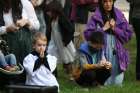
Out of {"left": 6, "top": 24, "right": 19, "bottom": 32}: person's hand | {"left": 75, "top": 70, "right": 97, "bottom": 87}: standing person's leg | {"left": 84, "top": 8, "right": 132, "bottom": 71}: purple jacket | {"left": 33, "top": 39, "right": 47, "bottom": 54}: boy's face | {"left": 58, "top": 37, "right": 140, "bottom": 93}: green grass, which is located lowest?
{"left": 58, "top": 37, "right": 140, "bottom": 93}: green grass

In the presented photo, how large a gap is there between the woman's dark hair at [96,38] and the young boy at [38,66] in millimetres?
1063

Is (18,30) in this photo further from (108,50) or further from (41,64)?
(108,50)

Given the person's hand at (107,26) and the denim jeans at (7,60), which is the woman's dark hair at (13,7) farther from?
the person's hand at (107,26)

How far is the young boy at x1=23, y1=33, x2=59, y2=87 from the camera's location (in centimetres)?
984

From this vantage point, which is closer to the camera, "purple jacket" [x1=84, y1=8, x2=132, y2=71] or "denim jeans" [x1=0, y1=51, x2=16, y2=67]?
"denim jeans" [x1=0, y1=51, x2=16, y2=67]

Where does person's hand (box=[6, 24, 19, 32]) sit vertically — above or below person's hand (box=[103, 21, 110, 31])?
above

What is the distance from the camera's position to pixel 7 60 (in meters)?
9.96

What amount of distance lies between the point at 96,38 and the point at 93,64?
417mm

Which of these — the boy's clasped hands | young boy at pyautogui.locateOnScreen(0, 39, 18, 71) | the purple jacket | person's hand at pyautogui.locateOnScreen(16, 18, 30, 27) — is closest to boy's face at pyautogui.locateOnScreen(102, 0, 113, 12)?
the purple jacket

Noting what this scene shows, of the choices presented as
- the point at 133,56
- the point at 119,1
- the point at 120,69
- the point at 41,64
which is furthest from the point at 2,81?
the point at 119,1

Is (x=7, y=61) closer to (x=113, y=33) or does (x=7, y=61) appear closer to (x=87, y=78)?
(x=87, y=78)

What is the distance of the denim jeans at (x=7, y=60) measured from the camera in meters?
9.86

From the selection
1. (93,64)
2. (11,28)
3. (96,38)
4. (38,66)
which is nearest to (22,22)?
(11,28)

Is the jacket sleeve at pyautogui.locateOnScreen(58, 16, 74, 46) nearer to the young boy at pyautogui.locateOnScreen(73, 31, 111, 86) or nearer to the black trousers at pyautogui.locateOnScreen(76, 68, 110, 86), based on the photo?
the young boy at pyautogui.locateOnScreen(73, 31, 111, 86)
